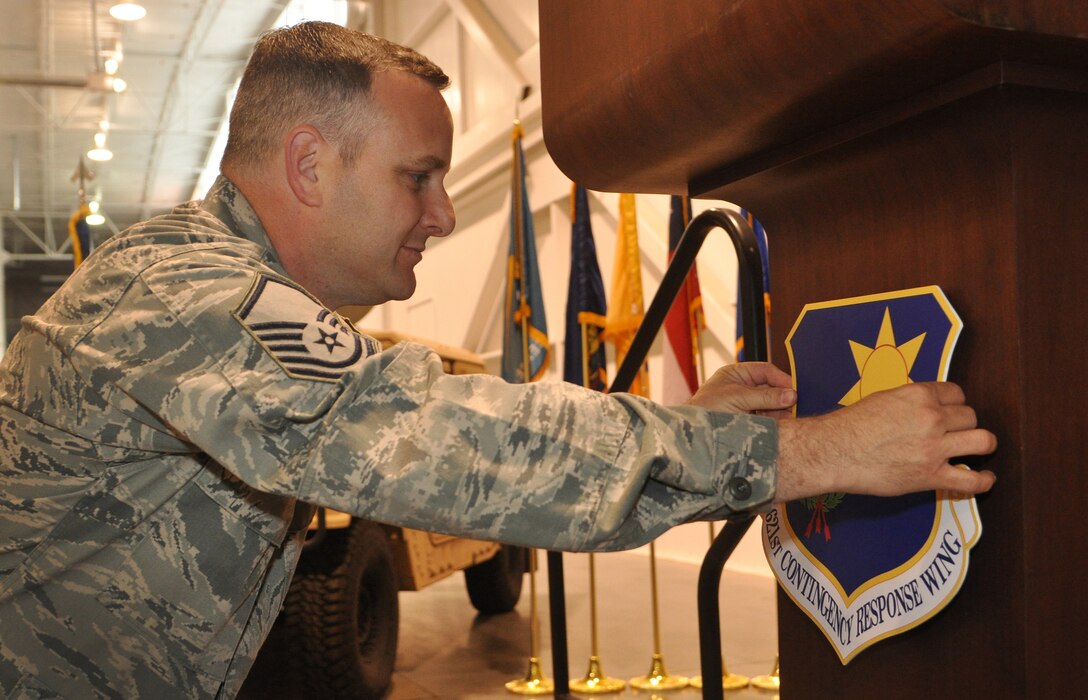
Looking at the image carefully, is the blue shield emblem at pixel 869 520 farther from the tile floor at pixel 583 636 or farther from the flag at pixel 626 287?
the flag at pixel 626 287

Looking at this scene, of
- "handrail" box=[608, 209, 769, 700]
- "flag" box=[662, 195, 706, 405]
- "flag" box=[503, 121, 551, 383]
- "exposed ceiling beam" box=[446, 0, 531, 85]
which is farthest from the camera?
"exposed ceiling beam" box=[446, 0, 531, 85]

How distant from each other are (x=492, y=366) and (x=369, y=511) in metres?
10.1

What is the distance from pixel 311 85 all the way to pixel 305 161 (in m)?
0.10

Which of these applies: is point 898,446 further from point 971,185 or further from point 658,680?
point 658,680

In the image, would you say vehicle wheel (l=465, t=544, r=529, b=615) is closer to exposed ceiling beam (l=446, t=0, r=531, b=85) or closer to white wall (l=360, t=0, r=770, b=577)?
white wall (l=360, t=0, r=770, b=577)

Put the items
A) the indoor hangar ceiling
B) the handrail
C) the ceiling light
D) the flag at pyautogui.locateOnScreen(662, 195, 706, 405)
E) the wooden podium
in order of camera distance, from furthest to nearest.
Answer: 1. the indoor hangar ceiling
2. the ceiling light
3. the flag at pyautogui.locateOnScreen(662, 195, 706, 405)
4. the handrail
5. the wooden podium

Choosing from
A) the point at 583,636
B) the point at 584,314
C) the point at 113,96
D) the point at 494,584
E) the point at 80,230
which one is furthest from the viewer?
the point at 113,96

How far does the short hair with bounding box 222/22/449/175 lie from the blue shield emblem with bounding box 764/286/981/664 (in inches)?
23.4

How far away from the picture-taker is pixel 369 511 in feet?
3.12

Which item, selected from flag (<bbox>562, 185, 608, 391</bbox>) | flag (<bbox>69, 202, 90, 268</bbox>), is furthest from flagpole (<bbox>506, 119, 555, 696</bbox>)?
flag (<bbox>69, 202, 90, 268</bbox>)

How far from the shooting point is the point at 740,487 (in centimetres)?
95

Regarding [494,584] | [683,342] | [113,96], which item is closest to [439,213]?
[683,342]

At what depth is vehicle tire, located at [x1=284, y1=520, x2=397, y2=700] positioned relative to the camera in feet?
12.2

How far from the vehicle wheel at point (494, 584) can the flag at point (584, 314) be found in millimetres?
1151
